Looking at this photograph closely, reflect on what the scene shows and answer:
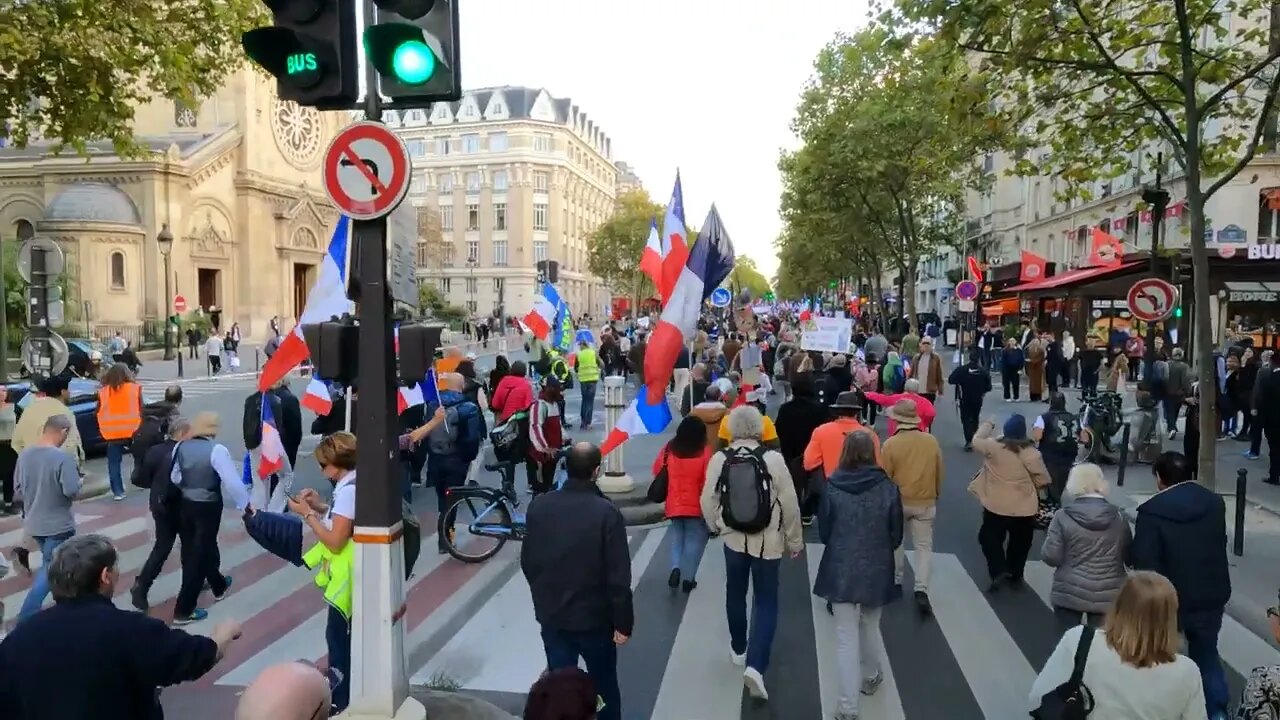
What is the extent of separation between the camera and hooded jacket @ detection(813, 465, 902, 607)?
521cm

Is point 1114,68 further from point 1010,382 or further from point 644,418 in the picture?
point 1010,382

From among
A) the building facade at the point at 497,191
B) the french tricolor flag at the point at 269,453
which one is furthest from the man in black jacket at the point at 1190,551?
the building facade at the point at 497,191

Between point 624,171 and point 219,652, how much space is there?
147 metres

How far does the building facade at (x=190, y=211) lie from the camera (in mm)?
42344

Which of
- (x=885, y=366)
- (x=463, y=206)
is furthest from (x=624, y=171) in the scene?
(x=885, y=366)

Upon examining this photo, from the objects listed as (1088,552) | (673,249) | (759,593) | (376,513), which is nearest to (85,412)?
(673,249)

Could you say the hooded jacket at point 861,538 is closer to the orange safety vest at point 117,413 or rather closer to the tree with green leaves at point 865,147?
the orange safety vest at point 117,413

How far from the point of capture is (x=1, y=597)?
7555mm

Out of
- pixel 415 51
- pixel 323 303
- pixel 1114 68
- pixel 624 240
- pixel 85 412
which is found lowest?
pixel 85 412

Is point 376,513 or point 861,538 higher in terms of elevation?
point 376,513

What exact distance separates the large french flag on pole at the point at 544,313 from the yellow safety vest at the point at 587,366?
1470 mm

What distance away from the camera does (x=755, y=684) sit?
18.5ft

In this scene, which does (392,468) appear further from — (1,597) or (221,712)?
(1,597)

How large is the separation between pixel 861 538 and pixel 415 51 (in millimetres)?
3586
